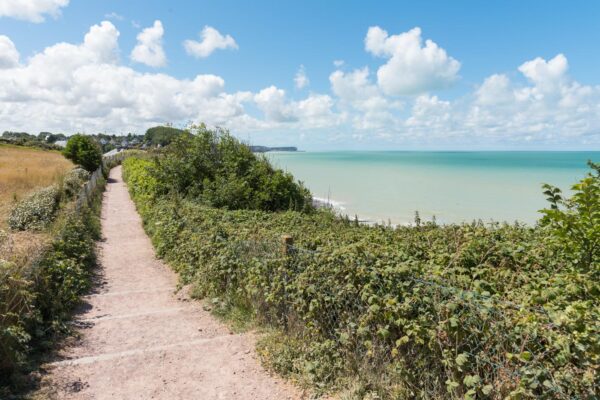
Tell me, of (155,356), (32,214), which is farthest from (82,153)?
(155,356)

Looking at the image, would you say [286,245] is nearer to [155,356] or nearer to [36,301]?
[155,356]

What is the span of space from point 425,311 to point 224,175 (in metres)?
13.3

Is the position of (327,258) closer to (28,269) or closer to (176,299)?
(176,299)

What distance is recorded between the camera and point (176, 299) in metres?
7.47

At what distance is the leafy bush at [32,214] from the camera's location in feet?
35.0

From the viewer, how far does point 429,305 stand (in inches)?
132

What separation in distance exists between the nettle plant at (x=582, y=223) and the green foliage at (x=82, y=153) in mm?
35767

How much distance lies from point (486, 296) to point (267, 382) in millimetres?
2603

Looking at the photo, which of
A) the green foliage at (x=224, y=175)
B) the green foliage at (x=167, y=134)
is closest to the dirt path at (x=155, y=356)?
the green foliage at (x=224, y=175)

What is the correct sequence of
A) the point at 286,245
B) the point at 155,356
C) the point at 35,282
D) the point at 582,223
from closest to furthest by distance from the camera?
the point at 582,223
the point at 155,356
the point at 286,245
the point at 35,282

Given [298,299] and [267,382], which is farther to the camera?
[298,299]

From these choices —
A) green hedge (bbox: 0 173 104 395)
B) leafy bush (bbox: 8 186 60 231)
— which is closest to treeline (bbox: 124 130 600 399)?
green hedge (bbox: 0 173 104 395)

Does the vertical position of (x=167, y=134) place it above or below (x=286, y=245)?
above

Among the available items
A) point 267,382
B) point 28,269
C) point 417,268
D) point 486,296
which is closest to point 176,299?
point 28,269
